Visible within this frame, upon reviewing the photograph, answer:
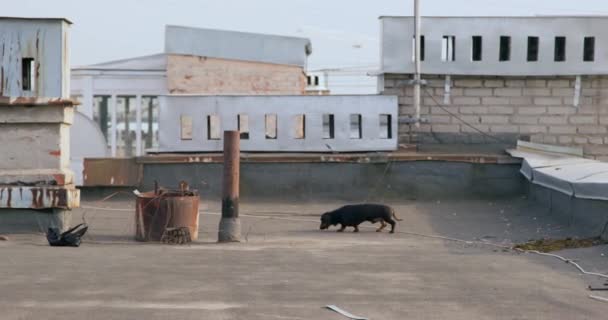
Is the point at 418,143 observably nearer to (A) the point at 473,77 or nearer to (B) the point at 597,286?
(A) the point at 473,77

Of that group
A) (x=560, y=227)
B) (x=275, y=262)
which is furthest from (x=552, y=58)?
(x=275, y=262)

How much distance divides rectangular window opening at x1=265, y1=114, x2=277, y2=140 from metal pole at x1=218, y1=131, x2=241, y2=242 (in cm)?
1074

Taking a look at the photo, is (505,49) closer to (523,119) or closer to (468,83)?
(468,83)

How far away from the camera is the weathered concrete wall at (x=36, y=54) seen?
15656 mm

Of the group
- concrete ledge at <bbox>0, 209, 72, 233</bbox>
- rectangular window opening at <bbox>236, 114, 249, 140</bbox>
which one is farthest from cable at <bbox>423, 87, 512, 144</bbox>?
concrete ledge at <bbox>0, 209, 72, 233</bbox>

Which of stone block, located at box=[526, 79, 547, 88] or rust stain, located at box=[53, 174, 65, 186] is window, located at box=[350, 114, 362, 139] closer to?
stone block, located at box=[526, 79, 547, 88]

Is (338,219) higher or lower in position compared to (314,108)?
lower

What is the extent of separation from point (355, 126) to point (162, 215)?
1242 cm

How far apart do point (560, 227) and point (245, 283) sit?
29.1ft

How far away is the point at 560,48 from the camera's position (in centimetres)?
2750

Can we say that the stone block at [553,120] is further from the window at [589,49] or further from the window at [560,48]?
the window at [589,49]

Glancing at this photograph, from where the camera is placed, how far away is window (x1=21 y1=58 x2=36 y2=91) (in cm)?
1570

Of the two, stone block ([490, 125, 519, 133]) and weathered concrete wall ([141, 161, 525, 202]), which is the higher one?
stone block ([490, 125, 519, 133])

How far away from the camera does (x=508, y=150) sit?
25.8 meters
